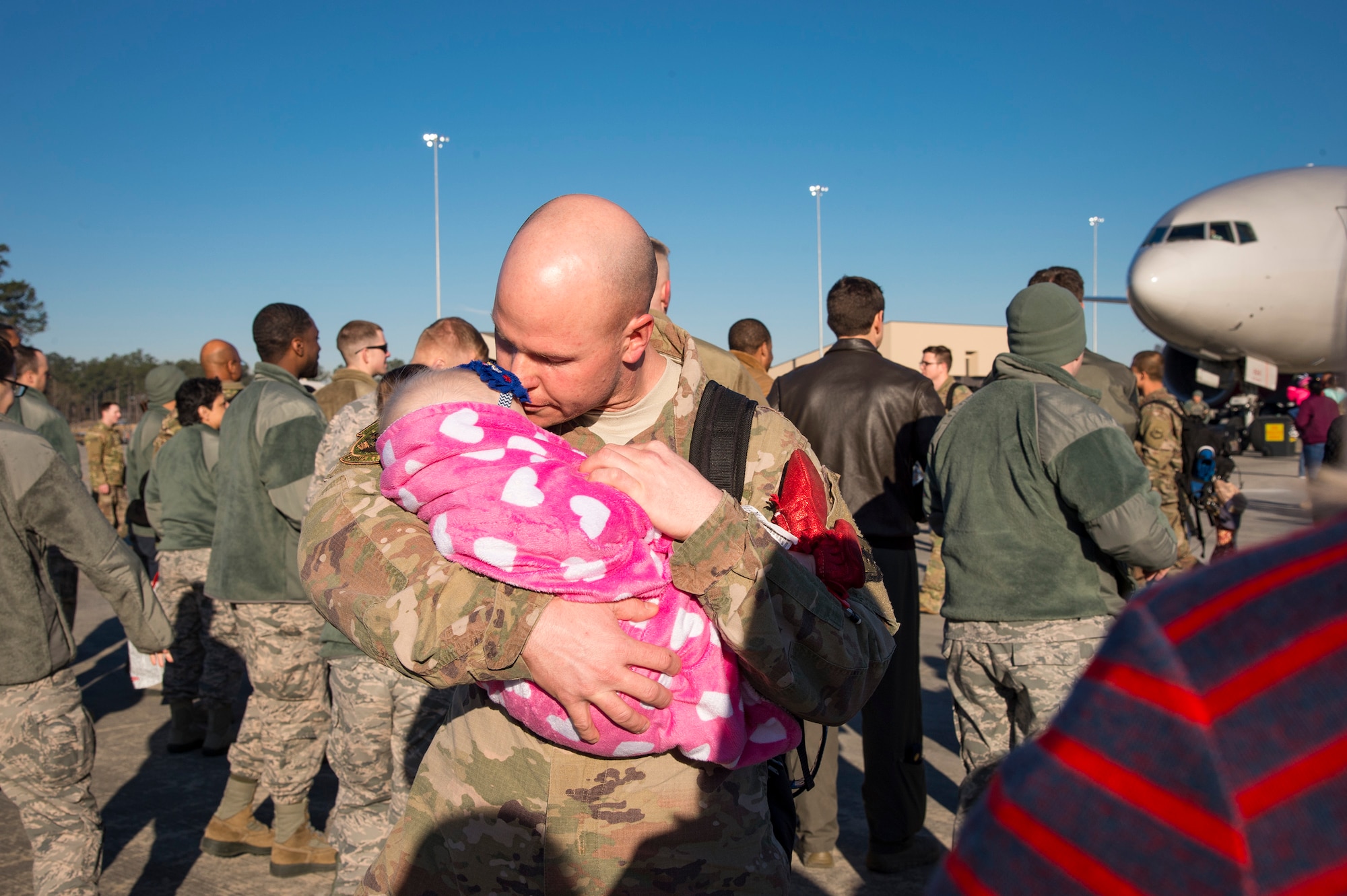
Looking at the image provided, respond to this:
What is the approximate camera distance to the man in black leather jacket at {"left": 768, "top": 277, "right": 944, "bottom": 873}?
155 inches

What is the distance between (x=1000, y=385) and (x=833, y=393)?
1226 millimetres

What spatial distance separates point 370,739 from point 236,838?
1.40 m

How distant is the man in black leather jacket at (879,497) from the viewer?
3949mm

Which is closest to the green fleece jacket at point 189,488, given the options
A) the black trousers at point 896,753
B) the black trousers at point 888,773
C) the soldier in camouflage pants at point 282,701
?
the soldier in camouflage pants at point 282,701

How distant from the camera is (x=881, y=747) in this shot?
398 centimetres

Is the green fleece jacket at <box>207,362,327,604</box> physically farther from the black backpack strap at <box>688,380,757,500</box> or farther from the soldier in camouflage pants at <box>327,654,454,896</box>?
the black backpack strap at <box>688,380,757,500</box>

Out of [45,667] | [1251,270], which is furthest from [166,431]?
[1251,270]

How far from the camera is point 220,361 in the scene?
21.2ft

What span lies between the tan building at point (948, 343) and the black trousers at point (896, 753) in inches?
1210

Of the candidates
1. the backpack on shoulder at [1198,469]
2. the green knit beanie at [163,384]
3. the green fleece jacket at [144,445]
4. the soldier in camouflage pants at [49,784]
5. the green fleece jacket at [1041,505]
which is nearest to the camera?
the soldier in camouflage pants at [49,784]

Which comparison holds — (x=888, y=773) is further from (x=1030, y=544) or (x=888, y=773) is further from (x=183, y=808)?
(x=183, y=808)

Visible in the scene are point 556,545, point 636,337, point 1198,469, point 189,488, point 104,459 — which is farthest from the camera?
point 104,459

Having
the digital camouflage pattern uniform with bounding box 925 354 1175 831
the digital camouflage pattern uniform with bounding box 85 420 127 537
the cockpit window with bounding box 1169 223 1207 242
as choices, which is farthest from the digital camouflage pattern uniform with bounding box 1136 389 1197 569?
the cockpit window with bounding box 1169 223 1207 242

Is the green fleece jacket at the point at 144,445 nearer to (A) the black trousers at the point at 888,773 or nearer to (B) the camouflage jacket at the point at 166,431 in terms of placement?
(B) the camouflage jacket at the point at 166,431
